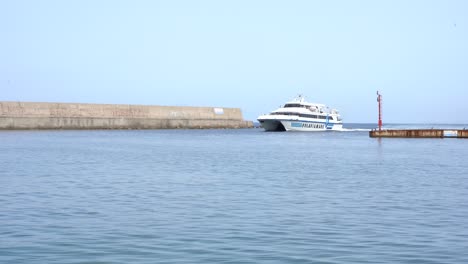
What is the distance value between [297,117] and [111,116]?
99.2ft

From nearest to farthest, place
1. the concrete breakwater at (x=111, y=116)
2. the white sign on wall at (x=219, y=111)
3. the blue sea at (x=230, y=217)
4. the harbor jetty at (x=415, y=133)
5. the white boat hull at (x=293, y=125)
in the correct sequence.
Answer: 1. the blue sea at (x=230, y=217)
2. the harbor jetty at (x=415, y=133)
3. the concrete breakwater at (x=111, y=116)
4. the white boat hull at (x=293, y=125)
5. the white sign on wall at (x=219, y=111)

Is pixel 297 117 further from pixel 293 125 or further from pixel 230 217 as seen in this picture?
pixel 230 217

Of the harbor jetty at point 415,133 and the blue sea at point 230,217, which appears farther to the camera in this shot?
the harbor jetty at point 415,133

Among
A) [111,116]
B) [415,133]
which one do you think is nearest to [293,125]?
[415,133]

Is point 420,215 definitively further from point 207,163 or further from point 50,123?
point 50,123

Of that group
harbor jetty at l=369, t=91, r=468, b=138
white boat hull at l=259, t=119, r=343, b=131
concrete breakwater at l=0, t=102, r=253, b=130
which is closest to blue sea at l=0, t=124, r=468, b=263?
harbor jetty at l=369, t=91, r=468, b=138

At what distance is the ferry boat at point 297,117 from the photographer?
9738 cm

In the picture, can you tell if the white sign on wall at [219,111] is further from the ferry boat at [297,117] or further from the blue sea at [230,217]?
the blue sea at [230,217]

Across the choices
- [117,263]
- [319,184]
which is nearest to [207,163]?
[319,184]

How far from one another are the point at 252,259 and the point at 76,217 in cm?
598

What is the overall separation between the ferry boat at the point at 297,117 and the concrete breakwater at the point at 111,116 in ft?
72.1

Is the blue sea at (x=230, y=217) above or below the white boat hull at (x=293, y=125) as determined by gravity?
below

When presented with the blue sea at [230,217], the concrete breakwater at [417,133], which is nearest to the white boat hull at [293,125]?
the concrete breakwater at [417,133]

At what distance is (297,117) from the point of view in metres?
97.0
